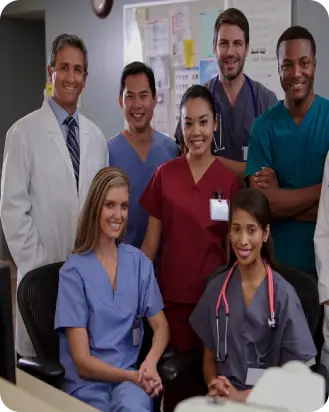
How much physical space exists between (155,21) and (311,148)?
8.16 ft

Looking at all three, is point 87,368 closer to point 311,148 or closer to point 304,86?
point 311,148

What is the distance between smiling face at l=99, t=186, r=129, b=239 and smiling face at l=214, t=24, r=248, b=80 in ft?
2.50

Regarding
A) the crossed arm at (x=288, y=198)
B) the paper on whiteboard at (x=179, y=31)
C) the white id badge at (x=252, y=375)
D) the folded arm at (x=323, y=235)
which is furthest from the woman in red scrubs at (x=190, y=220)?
the paper on whiteboard at (x=179, y=31)

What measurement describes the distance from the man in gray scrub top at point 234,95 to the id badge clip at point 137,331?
775 millimetres

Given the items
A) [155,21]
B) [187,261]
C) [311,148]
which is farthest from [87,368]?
[155,21]

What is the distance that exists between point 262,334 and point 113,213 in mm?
593

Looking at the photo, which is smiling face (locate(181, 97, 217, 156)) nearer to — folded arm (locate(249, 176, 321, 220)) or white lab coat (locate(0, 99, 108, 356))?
folded arm (locate(249, 176, 321, 220))

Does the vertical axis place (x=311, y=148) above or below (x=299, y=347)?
above

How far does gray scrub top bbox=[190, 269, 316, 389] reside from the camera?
5.50 ft

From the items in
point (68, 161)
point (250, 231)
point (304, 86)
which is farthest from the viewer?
point (68, 161)

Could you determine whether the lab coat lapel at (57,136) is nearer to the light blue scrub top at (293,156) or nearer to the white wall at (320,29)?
the light blue scrub top at (293,156)

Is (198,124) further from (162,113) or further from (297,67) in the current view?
(162,113)

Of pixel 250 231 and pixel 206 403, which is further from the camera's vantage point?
pixel 250 231

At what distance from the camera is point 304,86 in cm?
201
